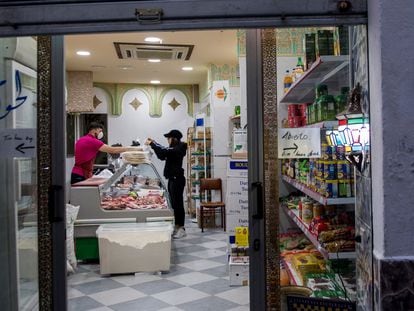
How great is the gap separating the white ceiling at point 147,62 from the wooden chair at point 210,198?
2.37 meters

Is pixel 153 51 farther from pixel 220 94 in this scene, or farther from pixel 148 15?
pixel 148 15

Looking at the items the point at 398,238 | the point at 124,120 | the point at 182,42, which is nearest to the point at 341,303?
the point at 398,238

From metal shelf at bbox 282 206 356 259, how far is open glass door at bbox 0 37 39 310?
153 cm

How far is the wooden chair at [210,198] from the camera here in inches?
310

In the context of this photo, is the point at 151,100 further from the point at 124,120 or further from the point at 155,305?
the point at 155,305

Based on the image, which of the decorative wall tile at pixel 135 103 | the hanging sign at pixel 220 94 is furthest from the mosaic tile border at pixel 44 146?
the decorative wall tile at pixel 135 103

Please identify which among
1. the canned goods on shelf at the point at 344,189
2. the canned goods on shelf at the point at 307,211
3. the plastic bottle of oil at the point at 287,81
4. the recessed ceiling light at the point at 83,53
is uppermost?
the recessed ceiling light at the point at 83,53

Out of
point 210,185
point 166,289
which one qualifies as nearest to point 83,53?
point 210,185

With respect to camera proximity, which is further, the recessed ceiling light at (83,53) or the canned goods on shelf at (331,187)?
the recessed ceiling light at (83,53)

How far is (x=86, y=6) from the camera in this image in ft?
5.88

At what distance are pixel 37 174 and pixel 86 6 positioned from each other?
83 centimetres

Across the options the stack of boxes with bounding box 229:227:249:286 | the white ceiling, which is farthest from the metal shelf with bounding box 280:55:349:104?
the white ceiling

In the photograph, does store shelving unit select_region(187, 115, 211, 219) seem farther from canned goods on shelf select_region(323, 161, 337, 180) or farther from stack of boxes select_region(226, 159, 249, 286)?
canned goods on shelf select_region(323, 161, 337, 180)

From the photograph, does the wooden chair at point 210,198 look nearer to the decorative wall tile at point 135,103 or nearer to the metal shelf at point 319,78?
the decorative wall tile at point 135,103
